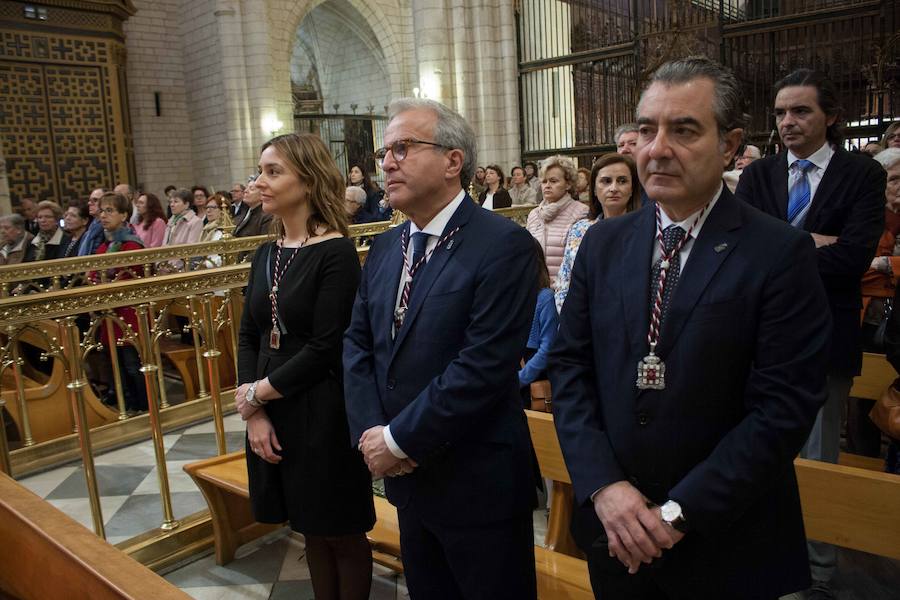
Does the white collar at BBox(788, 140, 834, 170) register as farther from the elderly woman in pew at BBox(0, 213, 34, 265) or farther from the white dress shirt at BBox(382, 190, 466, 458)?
the elderly woman in pew at BBox(0, 213, 34, 265)

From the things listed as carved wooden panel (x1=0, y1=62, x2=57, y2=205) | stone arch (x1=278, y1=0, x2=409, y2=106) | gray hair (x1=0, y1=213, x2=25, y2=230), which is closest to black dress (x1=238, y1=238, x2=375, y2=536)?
gray hair (x1=0, y1=213, x2=25, y2=230)

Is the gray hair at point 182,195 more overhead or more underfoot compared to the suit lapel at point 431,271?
more overhead

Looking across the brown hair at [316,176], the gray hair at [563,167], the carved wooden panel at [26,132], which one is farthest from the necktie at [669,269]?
the carved wooden panel at [26,132]

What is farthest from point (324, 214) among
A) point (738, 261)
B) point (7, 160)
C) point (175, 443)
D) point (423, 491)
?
point (7, 160)

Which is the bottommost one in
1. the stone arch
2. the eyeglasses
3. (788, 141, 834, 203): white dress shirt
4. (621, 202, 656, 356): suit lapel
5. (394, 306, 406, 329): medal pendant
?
(394, 306, 406, 329): medal pendant

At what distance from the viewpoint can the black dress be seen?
2.08 meters

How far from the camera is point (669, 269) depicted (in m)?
1.37

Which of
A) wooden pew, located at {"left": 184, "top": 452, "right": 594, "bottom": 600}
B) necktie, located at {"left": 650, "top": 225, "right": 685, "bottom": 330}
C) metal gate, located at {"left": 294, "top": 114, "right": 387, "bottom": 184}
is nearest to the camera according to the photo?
necktie, located at {"left": 650, "top": 225, "right": 685, "bottom": 330}

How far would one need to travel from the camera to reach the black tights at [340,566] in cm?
214

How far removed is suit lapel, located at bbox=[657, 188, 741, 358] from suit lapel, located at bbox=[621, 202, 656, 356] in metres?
0.05

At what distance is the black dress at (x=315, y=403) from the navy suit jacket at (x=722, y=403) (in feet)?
2.99

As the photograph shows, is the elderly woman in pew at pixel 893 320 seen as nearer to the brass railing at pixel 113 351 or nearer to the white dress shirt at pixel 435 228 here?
the white dress shirt at pixel 435 228

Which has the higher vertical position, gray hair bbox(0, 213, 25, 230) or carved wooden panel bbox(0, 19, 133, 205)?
carved wooden panel bbox(0, 19, 133, 205)

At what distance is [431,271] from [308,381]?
62 cm
